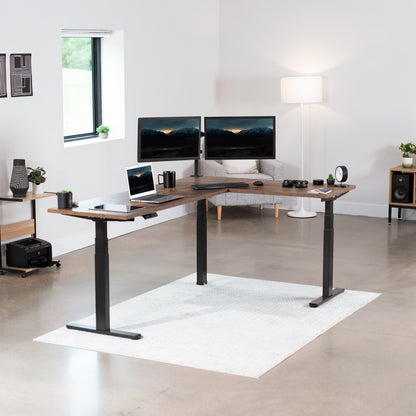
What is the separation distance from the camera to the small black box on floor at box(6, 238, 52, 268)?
6793mm

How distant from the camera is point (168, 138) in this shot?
612cm

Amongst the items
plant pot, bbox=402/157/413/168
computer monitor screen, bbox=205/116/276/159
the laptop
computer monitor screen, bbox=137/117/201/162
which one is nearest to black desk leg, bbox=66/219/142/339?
the laptop

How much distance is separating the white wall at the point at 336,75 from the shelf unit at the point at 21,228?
12.9ft

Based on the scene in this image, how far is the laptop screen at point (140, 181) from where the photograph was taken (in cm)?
558

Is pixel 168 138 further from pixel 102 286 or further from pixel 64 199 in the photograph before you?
pixel 102 286

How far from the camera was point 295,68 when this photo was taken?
386 inches

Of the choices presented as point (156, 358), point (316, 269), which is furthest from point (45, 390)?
point (316, 269)

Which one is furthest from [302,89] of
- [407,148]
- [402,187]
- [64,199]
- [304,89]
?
[64,199]

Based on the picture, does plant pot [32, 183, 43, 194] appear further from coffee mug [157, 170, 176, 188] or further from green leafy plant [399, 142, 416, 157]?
green leafy plant [399, 142, 416, 157]

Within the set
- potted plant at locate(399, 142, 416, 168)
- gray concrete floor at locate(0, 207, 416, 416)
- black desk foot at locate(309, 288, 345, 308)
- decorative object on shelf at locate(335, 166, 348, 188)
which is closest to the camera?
gray concrete floor at locate(0, 207, 416, 416)

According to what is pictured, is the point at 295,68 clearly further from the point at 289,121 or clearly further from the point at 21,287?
the point at 21,287

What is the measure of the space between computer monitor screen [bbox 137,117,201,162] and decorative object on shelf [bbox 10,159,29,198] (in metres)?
1.29

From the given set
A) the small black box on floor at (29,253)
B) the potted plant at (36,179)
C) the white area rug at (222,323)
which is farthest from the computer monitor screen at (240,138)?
the small black box on floor at (29,253)

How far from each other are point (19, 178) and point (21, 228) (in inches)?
20.2
